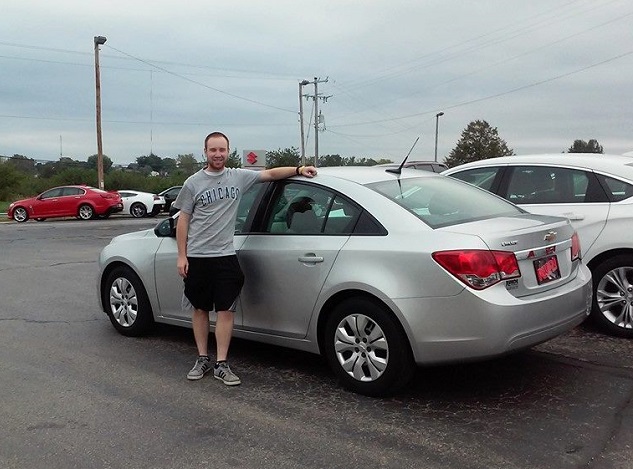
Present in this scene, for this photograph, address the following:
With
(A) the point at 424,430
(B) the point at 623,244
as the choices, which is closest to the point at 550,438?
(A) the point at 424,430

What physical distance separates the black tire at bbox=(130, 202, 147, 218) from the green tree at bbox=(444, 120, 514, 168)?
47.1 metres

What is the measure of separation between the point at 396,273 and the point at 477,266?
49 cm

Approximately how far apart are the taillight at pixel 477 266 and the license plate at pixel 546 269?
31 cm

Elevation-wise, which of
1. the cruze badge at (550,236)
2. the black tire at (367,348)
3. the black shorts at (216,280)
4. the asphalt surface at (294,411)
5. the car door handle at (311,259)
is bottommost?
the asphalt surface at (294,411)

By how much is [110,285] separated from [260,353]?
1686mm

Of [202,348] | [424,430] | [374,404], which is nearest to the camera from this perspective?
[424,430]

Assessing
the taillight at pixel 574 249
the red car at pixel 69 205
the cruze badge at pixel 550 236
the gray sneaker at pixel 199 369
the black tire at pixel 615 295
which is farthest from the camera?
the red car at pixel 69 205

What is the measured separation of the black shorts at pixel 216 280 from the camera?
4.80m

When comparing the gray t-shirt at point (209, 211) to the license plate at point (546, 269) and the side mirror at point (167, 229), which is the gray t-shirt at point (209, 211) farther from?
the license plate at point (546, 269)

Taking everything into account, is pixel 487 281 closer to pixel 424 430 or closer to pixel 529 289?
pixel 529 289

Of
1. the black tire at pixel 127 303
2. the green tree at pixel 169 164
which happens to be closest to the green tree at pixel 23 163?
the green tree at pixel 169 164

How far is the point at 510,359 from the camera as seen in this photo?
5188mm

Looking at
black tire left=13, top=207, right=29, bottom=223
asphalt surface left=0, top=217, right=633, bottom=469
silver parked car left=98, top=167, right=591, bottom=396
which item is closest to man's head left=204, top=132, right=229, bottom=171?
silver parked car left=98, top=167, right=591, bottom=396

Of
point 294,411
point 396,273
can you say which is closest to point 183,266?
point 294,411
